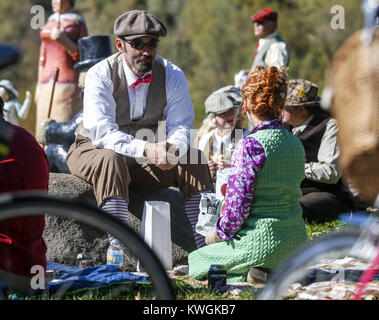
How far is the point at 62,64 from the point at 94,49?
1.83 m

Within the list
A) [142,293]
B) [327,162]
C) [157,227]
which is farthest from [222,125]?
[142,293]

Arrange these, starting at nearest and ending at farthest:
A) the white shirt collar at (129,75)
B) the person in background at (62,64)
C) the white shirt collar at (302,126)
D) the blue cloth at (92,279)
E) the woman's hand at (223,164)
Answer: the blue cloth at (92,279) → the white shirt collar at (129,75) → the woman's hand at (223,164) → the white shirt collar at (302,126) → the person in background at (62,64)

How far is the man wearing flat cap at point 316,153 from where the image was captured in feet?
18.1

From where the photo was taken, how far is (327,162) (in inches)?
216

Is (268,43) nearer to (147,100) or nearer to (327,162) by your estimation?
(327,162)

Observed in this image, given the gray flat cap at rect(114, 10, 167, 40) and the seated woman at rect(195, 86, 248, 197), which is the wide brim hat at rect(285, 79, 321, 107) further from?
the gray flat cap at rect(114, 10, 167, 40)

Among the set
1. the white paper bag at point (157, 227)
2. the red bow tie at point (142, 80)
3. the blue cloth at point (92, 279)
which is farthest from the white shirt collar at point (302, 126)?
the blue cloth at point (92, 279)

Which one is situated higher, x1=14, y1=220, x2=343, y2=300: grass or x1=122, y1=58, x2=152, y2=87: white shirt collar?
x1=122, y1=58, x2=152, y2=87: white shirt collar

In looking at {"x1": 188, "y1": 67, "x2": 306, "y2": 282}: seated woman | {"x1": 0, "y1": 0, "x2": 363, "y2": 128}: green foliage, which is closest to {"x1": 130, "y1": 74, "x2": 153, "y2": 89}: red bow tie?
{"x1": 188, "y1": 67, "x2": 306, "y2": 282}: seated woman

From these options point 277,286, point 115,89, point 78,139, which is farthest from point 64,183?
point 277,286

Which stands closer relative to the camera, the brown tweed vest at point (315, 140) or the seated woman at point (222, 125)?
the brown tweed vest at point (315, 140)

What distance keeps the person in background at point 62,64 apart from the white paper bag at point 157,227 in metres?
3.95

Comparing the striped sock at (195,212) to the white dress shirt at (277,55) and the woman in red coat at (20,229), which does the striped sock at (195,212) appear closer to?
the woman in red coat at (20,229)

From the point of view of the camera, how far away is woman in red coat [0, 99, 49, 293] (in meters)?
3.27
